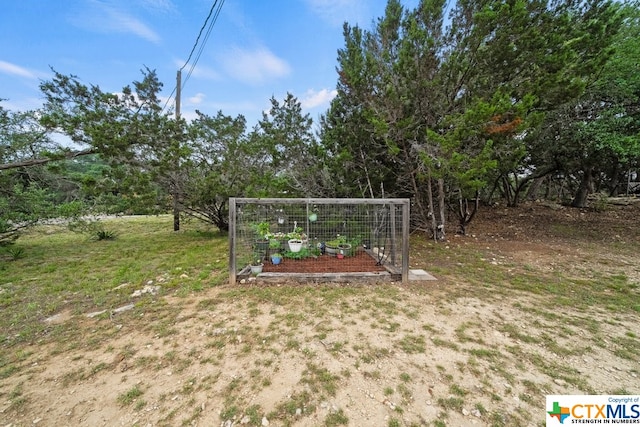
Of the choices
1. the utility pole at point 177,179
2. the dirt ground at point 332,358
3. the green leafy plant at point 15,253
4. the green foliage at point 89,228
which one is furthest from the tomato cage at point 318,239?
the green leafy plant at point 15,253

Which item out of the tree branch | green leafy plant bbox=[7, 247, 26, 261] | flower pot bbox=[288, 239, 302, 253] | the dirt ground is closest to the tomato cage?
flower pot bbox=[288, 239, 302, 253]

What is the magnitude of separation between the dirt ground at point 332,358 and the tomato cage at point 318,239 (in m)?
0.31

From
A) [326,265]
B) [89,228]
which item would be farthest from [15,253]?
[326,265]

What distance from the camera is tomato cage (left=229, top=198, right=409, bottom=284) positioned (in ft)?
11.9

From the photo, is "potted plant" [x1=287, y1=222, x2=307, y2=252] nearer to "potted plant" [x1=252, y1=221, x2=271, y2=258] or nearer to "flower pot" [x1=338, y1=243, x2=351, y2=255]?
"potted plant" [x1=252, y1=221, x2=271, y2=258]

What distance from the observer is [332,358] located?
1967 millimetres

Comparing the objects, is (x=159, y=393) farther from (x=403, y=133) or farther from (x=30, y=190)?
(x=30, y=190)

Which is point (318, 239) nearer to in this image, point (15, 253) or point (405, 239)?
point (405, 239)

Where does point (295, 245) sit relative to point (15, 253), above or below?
above

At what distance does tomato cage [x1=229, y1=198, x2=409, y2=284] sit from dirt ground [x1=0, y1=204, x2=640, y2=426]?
0.31 meters

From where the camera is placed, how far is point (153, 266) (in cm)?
461

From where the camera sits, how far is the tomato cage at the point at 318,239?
362 centimetres

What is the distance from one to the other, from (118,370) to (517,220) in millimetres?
10768

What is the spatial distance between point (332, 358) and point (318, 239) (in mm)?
2988
